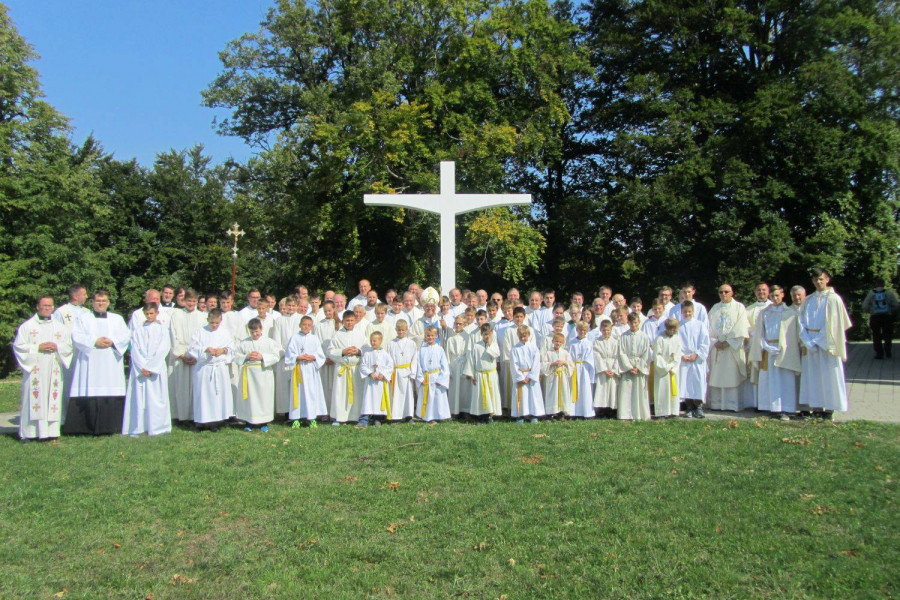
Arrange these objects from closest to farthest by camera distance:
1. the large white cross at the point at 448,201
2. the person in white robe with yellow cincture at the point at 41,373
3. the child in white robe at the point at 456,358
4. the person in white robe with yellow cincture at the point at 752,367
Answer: the person in white robe with yellow cincture at the point at 41,373 → the child in white robe at the point at 456,358 → the person in white robe with yellow cincture at the point at 752,367 → the large white cross at the point at 448,201

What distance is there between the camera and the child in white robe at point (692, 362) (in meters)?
10.3

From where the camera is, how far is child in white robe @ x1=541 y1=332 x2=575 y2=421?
10016 mm

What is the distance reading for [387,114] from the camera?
21703 mm

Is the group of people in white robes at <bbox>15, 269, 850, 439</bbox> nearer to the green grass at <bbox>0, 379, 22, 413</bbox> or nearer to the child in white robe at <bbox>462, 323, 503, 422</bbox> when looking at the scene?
the child in white robe at <bbox>462, 323, 503, 422</bbox>

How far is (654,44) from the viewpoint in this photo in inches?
968

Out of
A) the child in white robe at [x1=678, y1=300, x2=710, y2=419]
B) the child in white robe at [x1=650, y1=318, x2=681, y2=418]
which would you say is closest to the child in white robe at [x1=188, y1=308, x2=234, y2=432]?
the child in white robe at [x1=650, y1=318, x2=681, y2=418]

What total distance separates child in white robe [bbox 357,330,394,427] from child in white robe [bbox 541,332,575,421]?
2120 mm

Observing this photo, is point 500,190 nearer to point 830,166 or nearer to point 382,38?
point 382,38

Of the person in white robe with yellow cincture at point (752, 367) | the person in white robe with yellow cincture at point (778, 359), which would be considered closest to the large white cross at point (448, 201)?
the person in white robe with yellow cincture at point (752, 367)

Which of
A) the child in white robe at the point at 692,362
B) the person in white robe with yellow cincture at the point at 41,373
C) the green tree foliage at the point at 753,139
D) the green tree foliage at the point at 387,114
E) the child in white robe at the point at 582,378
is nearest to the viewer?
the person in white robe with yellow cincture at the point at 41,373

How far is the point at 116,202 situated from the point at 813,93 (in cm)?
2723

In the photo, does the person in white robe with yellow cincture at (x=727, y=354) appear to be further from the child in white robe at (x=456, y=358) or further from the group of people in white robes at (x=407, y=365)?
the child in white robe at (x=456, y=358)

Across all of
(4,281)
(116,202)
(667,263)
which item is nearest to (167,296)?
(4,281)

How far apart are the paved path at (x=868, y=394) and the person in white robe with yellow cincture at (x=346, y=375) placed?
4220 millimetres
